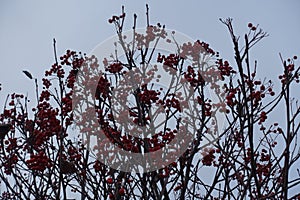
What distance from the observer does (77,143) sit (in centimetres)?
387

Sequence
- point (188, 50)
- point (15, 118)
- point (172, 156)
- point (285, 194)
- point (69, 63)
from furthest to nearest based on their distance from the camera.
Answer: point (15, 118) → point (69, 63) → point (188, 50) → point (172, 156) → point (285, 194)

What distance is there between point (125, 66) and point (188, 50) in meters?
0.69

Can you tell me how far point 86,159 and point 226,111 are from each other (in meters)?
1.41

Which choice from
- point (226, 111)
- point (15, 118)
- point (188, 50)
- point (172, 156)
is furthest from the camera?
point (15, 118)

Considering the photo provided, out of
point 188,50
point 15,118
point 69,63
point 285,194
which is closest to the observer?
point 285,194

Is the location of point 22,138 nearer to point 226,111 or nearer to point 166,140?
point 166,140

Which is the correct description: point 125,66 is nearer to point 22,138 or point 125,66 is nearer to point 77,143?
point 77,143

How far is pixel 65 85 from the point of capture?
4188mm

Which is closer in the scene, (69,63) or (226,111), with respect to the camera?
(226,111)

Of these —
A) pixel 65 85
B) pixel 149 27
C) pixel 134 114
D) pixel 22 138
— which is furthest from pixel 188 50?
pixel 22 138

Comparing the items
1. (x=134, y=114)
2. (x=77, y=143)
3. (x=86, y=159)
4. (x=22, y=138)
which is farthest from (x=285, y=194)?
(x=22, y=138)

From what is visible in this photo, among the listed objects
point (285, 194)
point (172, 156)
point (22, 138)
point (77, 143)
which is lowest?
point (285, 194)

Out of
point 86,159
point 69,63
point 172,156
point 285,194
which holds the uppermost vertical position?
point 69,63

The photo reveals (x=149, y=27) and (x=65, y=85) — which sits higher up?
(x=149, y=27)
